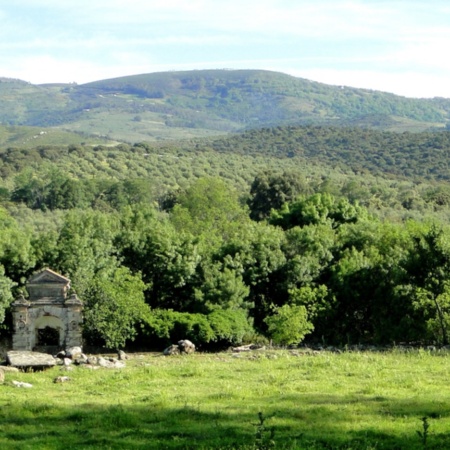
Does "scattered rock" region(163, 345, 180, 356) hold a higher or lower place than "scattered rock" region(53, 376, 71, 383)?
lower

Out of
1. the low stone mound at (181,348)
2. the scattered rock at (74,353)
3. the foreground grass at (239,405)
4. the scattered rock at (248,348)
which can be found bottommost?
the scattered rock at (248,348)

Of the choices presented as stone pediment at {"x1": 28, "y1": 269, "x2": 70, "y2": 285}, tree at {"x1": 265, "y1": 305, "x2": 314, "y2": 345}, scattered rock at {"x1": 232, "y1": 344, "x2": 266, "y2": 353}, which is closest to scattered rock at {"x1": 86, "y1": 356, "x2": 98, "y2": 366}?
stone pediment at {"x1": 28, "y1": 269, "x2": 70, "y2": 285}

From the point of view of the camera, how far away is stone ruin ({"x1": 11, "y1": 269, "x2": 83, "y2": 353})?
3055 centimetres

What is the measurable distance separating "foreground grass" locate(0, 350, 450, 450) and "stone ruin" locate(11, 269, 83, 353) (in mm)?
4454

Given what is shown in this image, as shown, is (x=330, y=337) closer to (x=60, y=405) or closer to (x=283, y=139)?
(x=60, y=405)

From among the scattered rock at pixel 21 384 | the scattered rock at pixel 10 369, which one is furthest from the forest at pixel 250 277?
the scattered rock at pixel 21 384

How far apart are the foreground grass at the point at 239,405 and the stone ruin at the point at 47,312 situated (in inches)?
175

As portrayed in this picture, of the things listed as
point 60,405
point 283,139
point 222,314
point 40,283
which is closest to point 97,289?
point 40,283

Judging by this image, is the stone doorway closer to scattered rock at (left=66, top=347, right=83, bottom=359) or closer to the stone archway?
the stone archway

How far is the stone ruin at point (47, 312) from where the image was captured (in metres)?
30.5

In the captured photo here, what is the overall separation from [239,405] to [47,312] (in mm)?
14191

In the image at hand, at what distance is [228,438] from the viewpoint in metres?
15.4

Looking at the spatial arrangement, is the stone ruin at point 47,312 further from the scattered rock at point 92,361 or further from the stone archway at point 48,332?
the scattered rock at point 92,361

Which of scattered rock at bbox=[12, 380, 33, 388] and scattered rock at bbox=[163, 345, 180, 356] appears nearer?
scattered rock at bbox=[12, 380, 33, 388]
